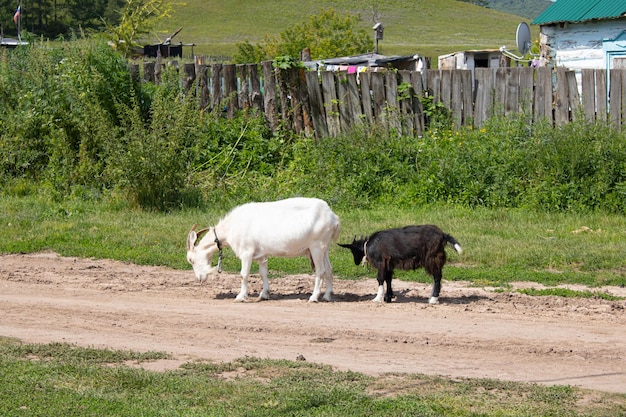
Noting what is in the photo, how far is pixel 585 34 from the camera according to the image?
2220 centimetres

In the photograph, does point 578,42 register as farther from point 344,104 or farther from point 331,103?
point 331,103

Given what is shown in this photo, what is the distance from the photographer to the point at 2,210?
17406 millimetres

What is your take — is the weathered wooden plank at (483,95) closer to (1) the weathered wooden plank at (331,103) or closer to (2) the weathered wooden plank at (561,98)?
(2) the weathered wooden plank at (561,98)

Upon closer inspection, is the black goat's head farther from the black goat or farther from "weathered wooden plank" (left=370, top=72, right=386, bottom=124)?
"weathered wooden plank" (left=370, top=72, right=386, bottom=124)

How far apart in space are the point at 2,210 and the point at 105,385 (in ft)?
34.0

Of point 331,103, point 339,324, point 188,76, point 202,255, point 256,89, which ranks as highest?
point 188,76

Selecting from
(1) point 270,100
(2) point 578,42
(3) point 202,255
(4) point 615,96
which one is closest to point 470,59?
(2) point 578,42

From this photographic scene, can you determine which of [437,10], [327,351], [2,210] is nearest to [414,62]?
[2,210]

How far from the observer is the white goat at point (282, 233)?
11.5 metres

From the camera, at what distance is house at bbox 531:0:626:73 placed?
21.5 m

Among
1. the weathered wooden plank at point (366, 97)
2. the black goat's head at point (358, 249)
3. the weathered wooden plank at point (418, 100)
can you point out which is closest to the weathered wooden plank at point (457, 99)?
the weathered wooden plank at point (418, 100)

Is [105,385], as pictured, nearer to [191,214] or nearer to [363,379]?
[363,379]

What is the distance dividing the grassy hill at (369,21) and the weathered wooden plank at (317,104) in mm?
65755

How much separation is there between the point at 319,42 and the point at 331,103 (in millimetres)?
18979
